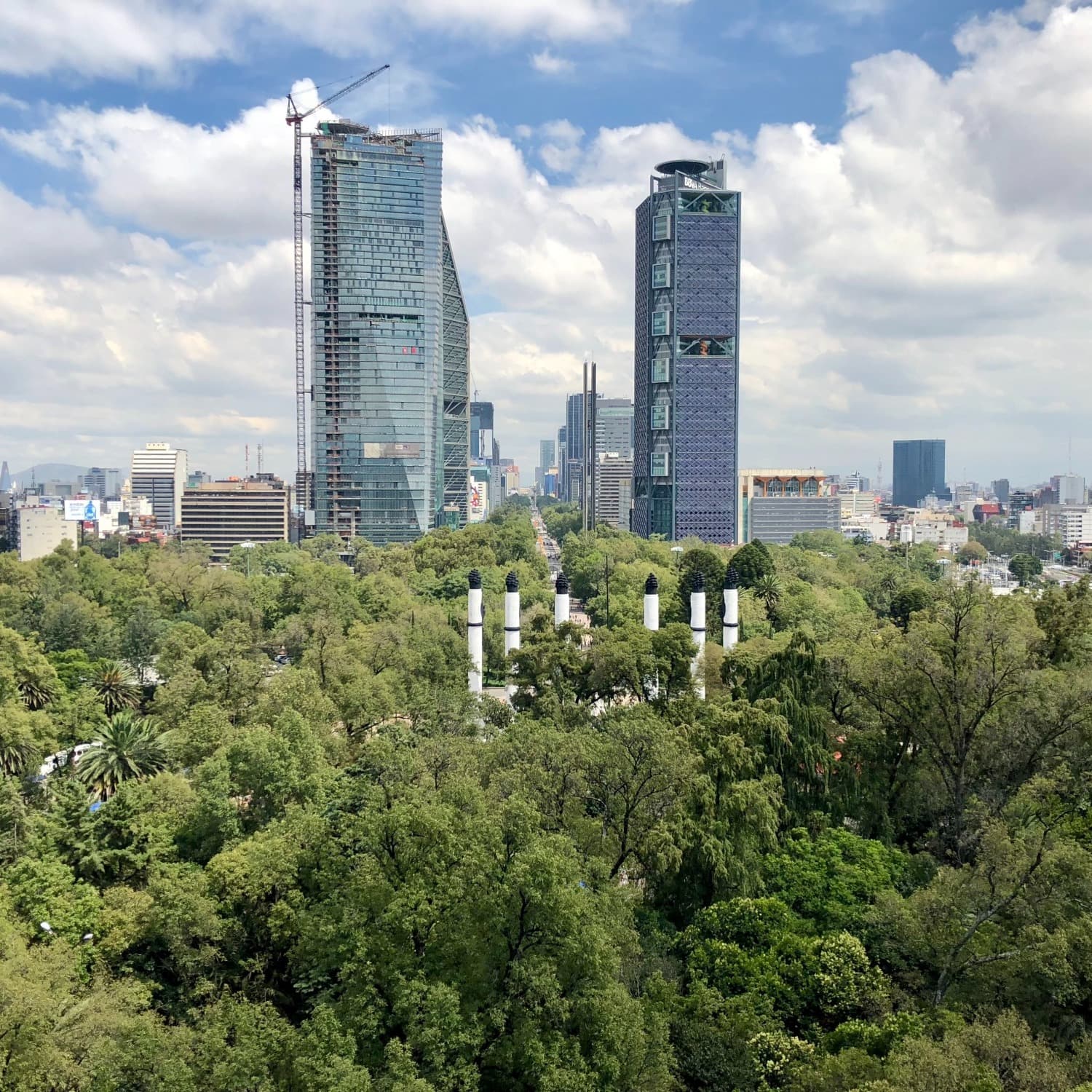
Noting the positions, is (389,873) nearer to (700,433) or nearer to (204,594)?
(204,594)

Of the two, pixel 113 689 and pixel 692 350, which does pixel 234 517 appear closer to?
pixel 692 350

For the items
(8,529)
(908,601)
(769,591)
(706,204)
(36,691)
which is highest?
(706,204)

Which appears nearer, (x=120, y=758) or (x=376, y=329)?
(x=120, y=758)

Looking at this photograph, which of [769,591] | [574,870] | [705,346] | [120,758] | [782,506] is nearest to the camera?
[574,870]

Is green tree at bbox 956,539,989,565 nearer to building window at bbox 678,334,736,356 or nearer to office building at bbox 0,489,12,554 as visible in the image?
building window at bbox 678,334,736,356

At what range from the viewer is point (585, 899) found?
1866 centimetres

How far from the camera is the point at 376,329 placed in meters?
118

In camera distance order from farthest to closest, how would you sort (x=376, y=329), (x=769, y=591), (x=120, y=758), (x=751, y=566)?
(x=376, y=329) → (x=751, y=566) → (x=769, y=591) → (x=120, y=758)

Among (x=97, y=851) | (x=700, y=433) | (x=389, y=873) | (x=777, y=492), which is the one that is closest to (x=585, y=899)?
(x=389, y=873)

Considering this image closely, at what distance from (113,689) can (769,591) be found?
132ft

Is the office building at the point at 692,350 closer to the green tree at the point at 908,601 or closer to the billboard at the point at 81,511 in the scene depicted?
the green tree at the point at 908,601

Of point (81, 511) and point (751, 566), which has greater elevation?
point (81, 511)

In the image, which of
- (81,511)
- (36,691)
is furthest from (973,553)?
(81,511)

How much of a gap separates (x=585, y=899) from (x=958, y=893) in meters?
8.35
